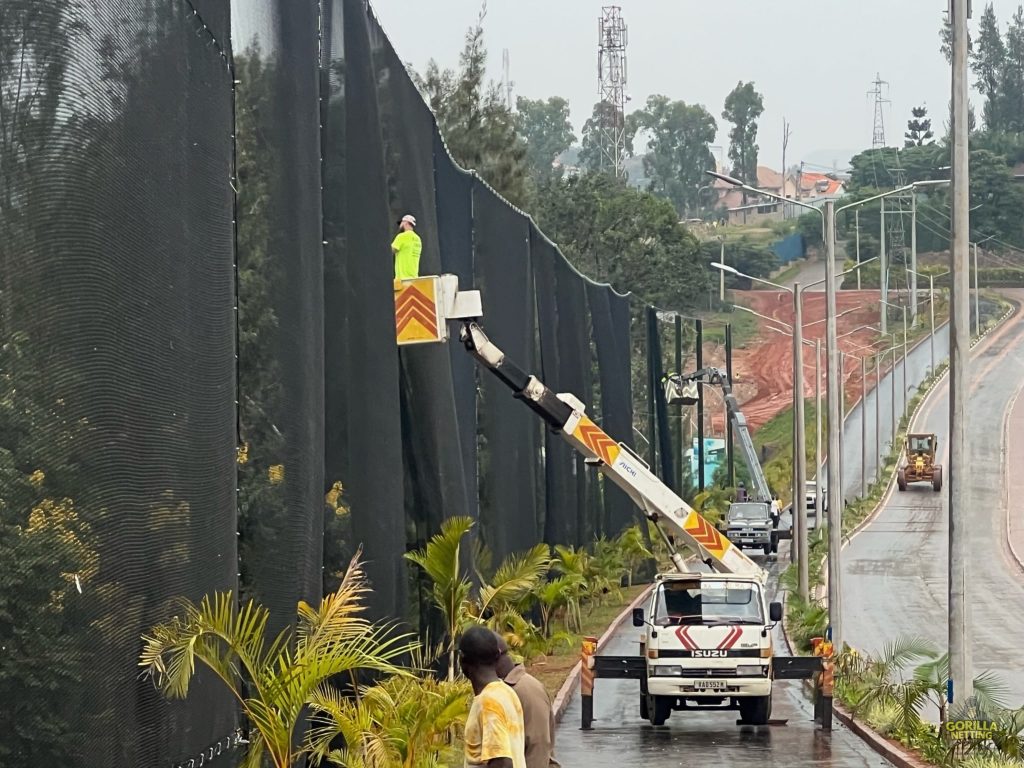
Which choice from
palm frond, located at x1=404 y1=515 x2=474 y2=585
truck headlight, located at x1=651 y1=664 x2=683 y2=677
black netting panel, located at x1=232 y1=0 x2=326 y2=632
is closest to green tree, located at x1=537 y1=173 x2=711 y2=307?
truck headlight, located at x1=651 y1=664 x2=683 y2=677

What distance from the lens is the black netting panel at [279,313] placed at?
10.6m

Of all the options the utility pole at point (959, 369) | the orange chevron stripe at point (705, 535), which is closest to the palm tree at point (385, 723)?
the utility pole at point (959, 369)

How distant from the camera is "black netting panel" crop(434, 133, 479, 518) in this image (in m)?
20.1

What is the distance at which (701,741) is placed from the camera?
19984 mm

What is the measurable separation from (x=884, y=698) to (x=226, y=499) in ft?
45.2

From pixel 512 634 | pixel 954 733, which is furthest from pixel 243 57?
pixel 512 634

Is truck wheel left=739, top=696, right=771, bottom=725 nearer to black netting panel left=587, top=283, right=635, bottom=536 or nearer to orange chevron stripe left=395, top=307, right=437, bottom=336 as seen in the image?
orange chevron stripe left=395, top=307, right=437, bottom=336

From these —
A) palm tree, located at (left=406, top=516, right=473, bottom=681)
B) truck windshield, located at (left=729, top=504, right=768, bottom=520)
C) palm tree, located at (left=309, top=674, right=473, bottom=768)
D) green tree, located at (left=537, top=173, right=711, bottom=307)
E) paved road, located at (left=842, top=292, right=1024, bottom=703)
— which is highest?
green tree, located at (left=537, top=173, right=711, bottom=307)

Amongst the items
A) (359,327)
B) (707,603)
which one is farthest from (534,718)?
(707,603)

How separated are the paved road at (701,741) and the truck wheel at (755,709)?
146 mm

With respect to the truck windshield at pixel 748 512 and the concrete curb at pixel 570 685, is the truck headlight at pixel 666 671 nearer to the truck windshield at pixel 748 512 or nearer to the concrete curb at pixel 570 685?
the concrete curb at pixel 570 685

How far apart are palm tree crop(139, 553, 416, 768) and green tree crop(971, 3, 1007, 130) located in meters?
195

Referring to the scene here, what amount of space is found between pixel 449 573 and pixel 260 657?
5.69m

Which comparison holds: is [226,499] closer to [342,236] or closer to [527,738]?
[527,738]
